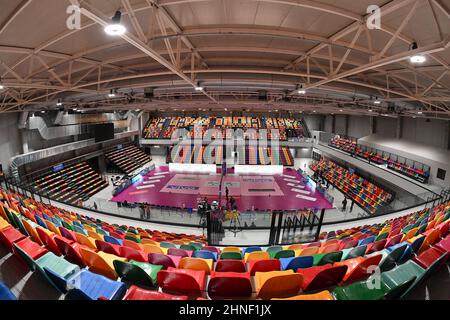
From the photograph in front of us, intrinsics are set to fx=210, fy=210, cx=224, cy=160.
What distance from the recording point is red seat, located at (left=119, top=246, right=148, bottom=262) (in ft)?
12.6

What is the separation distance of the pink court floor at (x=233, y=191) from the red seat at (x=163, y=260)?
11.1 m

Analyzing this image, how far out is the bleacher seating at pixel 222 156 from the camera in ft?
86.4

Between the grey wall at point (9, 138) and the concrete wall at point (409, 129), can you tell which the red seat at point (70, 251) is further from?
the concrete wall at point (409, 129)

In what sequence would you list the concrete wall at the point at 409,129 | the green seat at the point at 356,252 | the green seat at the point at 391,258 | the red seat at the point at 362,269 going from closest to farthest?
the red seat at the point at 362,269 < the green seat at the point at 391,258 < the green seat at the point at 356,252 < the concrete wall at the point at 409,129

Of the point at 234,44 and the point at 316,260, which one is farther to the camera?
the point at 234,44

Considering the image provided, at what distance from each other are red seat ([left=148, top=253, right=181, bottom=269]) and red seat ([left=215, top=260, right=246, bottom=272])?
0.76 meters

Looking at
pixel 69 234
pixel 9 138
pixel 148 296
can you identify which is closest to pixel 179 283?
pixel 148 296

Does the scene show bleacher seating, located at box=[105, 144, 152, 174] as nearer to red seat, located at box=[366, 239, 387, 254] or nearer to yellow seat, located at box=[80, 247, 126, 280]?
yellow seat, located at box=[80, 247, 126, 280]

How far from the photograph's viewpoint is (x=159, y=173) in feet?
73.8

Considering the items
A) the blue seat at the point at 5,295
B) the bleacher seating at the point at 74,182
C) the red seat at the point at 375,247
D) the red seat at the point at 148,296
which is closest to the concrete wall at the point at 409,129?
the red seat at the point at 375,247

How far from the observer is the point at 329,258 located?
3.73m

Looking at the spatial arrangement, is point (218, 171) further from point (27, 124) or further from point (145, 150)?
point (27, 124)

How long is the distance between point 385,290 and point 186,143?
27585mm
